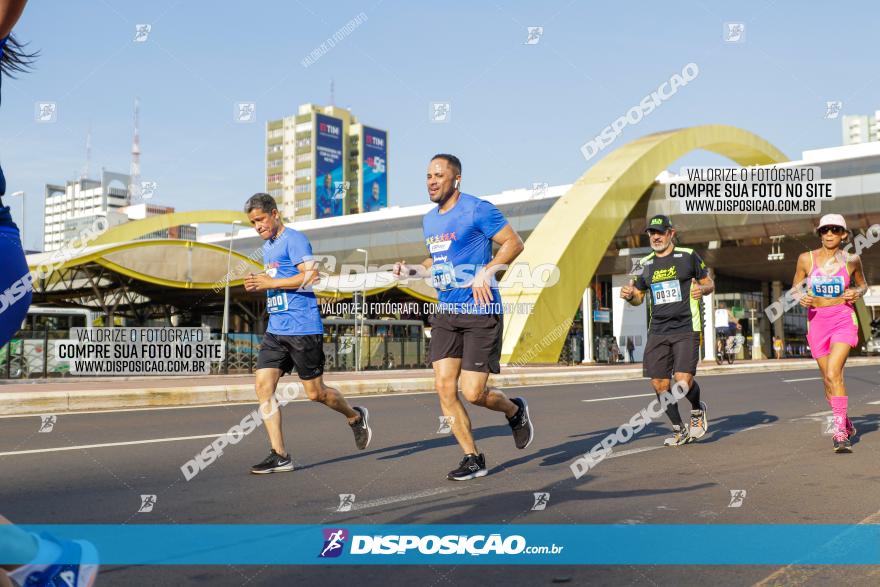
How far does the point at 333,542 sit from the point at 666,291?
4691mm

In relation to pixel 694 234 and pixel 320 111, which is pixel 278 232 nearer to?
pixel 694 234

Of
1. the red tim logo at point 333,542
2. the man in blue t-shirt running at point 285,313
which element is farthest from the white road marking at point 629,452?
the red tim logo at point 333,542

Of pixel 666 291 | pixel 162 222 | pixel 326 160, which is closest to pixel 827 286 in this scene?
pixel 666 291

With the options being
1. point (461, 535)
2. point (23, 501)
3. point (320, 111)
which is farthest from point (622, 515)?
point (320, 111)

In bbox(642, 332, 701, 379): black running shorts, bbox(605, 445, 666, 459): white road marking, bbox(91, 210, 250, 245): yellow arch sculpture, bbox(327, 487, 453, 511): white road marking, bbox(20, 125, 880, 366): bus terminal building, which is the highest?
bbox(91, 210, 250, 245): yellow arch sculpture

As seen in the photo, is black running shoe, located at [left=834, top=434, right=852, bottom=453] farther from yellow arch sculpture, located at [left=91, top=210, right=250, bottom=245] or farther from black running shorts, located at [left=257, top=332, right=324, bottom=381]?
yellow arch sculpture, located at [left=91, top=210, right=250, bottom=245]

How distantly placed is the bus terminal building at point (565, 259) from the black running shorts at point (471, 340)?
74.1 ft

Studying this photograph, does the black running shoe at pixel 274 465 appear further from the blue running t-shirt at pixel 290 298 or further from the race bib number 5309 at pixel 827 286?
the race bib number 5309 at pixel 827 286

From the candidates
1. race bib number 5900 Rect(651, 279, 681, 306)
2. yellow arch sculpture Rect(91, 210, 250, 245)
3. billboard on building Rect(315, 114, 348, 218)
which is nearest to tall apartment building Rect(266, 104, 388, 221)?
billboard on building Rect(315, 114, 348, 218)

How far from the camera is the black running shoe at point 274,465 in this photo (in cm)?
569

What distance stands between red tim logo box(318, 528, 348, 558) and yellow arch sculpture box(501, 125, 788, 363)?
28036 mm

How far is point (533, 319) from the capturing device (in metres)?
33.5

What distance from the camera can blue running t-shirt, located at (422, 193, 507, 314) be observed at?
5461 millimetres

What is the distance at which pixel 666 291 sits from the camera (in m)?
7.38
